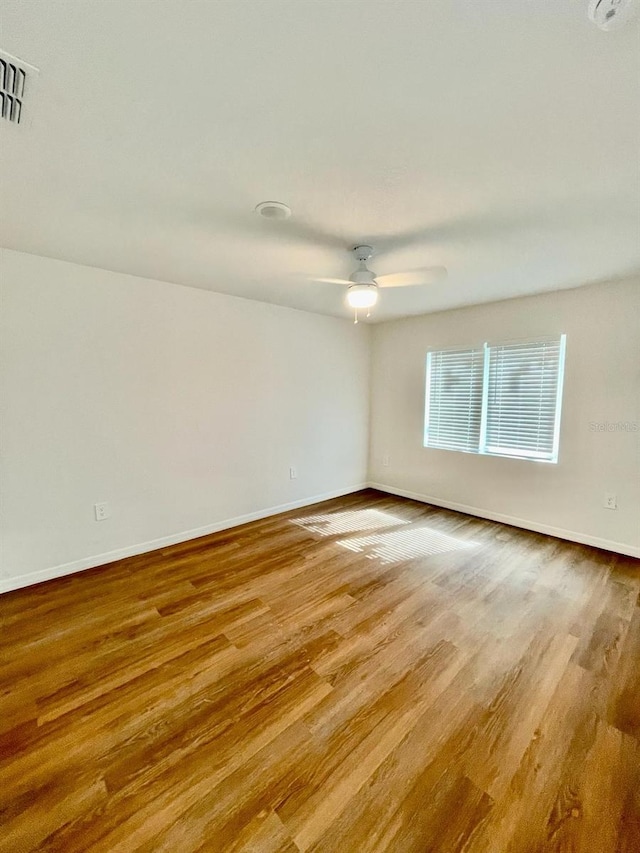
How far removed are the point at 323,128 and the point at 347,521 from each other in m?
3.22

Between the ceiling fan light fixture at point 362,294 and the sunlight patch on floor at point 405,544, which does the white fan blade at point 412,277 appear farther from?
the sunlight patch on floor at point 405,544

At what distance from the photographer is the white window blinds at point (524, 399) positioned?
3154mm

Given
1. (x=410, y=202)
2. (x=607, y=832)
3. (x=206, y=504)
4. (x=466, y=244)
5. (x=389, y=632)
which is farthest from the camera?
(x=206, y=504)

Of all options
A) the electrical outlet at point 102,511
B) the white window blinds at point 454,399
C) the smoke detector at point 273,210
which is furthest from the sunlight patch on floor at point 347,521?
the smoke detector at point 273,210

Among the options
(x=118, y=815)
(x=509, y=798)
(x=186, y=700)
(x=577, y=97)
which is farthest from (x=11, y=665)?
(x=577, y=97)

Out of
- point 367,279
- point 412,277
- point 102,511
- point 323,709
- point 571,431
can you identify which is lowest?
point 323,709

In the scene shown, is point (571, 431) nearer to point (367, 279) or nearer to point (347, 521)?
point (347, 521)

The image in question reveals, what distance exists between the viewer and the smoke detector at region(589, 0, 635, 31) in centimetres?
82

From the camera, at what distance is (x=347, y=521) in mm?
3627

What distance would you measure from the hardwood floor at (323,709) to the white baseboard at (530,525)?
0.25 metres

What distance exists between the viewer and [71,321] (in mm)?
2461

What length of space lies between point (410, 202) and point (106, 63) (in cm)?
128

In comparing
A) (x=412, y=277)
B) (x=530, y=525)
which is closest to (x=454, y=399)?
(x=530, y=525)

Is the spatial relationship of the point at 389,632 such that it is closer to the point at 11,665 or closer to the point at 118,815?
the point at 118,815
